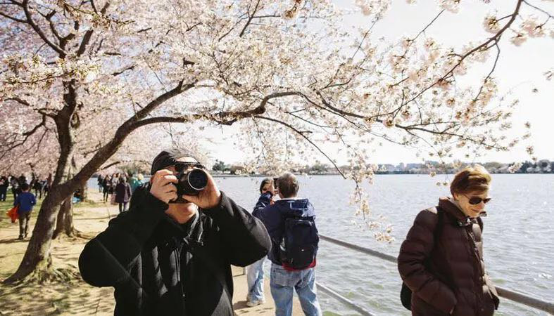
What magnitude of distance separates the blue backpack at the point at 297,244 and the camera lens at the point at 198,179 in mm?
1682

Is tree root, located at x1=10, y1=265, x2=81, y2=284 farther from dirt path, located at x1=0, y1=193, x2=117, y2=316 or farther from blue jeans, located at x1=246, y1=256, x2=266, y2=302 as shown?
blue jeans, located at x1=246, y1=256, x2=266, y2=302

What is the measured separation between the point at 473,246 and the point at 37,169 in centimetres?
2466

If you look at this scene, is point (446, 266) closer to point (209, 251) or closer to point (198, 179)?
point (209, 251)

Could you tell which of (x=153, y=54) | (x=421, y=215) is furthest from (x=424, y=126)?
(x=153, y=54)

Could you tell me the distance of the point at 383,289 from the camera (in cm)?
951

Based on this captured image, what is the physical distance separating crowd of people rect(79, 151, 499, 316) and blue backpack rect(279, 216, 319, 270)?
98 centimetres

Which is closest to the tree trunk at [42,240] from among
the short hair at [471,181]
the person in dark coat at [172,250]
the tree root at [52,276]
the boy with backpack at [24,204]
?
the tree root at [52,276]

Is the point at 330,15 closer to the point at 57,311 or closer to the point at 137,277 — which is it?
the point at 137,277

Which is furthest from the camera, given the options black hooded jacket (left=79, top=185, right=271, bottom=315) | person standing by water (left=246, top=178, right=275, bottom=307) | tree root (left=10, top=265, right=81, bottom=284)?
tree root (left=10, top=265, right=81, bottom=284)

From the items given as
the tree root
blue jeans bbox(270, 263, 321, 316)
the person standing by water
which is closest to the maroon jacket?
blue jeans bbox(270, 263, 321, 316)

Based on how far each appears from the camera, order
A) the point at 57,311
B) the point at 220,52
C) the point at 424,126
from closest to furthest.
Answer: the point at 424,126 < the point at 57,311 < the point at 220,52

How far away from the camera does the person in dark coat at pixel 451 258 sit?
2.01 m

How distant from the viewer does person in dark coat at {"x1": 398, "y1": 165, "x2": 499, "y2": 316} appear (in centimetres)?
201

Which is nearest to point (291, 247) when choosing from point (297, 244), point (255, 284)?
point (297, 244)
